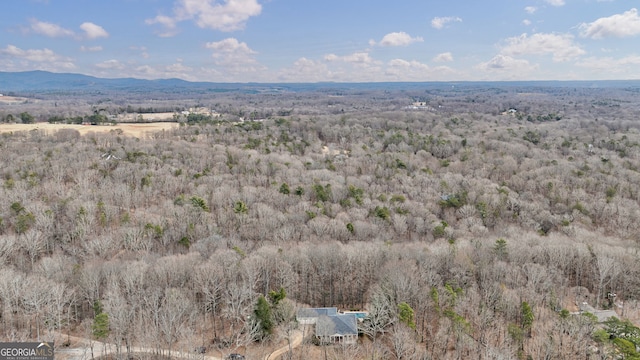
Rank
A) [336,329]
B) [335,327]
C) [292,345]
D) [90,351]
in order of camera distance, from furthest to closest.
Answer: [292,345] < [335,327] < [336,329] < [90,351]

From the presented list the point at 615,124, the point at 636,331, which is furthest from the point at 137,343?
the point at 615,124

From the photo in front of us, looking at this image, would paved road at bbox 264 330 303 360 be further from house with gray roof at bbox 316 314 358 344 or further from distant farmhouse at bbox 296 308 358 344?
house with gray roof at bbox 316 314 358 344

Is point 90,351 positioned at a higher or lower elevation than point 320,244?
lower

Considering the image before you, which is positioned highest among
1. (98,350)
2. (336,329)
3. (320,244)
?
(320,244)

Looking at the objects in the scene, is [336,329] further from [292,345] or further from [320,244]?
[320,244]

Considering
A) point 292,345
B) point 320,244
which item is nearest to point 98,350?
point 292,345

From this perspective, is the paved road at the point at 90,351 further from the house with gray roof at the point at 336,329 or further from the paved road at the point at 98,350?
the house with gray roof at the point at 336,329

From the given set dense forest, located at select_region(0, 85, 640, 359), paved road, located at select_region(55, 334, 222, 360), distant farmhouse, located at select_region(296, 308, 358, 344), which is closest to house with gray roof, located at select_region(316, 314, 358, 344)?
distant farmhouse, located at select_region(296, 308, 358, 344)

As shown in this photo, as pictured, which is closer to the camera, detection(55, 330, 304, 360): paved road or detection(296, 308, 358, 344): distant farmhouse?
detection(55, 330, 304, 360): paved road

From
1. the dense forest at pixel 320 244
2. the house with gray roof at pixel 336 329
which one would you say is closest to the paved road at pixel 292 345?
the dense forest at pixel 320 244
